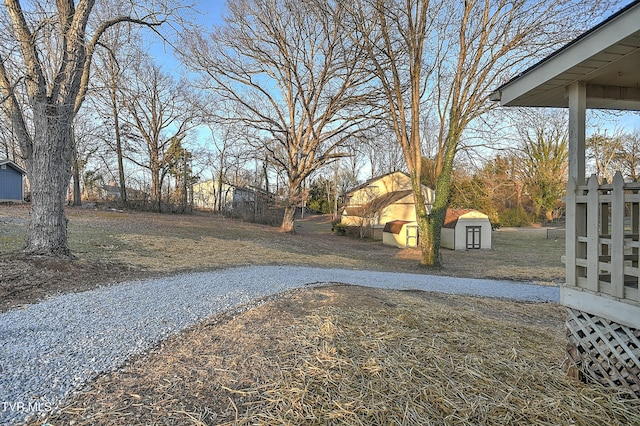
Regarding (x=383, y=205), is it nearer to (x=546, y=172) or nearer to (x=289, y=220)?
(x=289, y=220)

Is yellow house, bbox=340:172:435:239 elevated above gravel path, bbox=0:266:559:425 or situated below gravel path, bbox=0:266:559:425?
above

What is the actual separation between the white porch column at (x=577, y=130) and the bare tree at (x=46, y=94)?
7930 mm

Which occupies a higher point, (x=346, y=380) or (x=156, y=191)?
(x=156, y=191)

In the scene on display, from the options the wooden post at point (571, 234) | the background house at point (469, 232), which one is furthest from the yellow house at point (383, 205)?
the wooden post at point (571, 234)

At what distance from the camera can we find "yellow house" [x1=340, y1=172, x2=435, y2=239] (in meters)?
24.2

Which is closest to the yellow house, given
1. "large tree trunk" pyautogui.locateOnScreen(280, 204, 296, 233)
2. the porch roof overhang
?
"large tree trunk" pyautogui.locateOnScreen(280, 204, 296, 233)

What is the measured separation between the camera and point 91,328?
362cm

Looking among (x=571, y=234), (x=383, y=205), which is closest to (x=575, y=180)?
(x=571, y=234)

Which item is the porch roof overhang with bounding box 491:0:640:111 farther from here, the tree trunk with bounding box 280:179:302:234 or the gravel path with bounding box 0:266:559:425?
the tree trunk with bounding box 280:179:302:234

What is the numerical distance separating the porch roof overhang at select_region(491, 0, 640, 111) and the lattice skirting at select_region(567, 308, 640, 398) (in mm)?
2164

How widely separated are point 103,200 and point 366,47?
84.6 ft

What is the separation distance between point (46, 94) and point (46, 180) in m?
1.63

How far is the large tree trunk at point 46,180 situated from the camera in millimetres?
6527

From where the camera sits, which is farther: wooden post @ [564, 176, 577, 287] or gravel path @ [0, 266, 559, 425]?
wooden post @ [564, 176, 577, 287]
